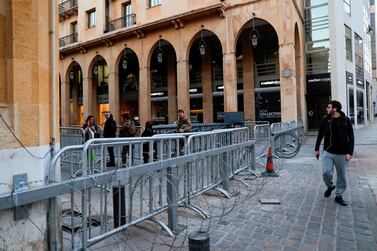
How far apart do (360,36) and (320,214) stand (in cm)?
3409

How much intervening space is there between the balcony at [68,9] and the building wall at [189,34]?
9.66ft

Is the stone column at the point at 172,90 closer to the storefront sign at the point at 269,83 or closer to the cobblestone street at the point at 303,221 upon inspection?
the storefront sign at the point at 269,83

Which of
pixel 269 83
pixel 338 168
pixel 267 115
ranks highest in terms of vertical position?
pixel 269 83

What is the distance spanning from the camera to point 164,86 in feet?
96.5

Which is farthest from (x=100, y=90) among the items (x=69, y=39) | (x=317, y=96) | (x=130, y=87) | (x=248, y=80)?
(x=317, y=96)

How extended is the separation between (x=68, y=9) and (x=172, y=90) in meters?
14.3

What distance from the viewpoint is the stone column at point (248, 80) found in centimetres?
2459

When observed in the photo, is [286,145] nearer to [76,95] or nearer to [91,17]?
[91,17]

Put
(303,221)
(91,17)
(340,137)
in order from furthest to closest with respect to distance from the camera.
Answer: (91,17) < (340,137) < (303,221)

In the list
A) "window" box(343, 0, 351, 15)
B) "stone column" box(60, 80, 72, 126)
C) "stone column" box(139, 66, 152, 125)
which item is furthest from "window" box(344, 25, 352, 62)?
"stone column" box(60, 80, 72, 126)

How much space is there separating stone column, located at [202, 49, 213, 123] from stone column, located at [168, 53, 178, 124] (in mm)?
3023

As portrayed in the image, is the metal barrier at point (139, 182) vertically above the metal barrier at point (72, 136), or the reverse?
the metal barrier at point (72, 136)

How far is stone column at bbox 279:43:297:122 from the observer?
1908 cm

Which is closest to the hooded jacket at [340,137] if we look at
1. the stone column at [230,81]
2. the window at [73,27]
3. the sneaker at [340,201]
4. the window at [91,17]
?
the sneaker at [340,201]
